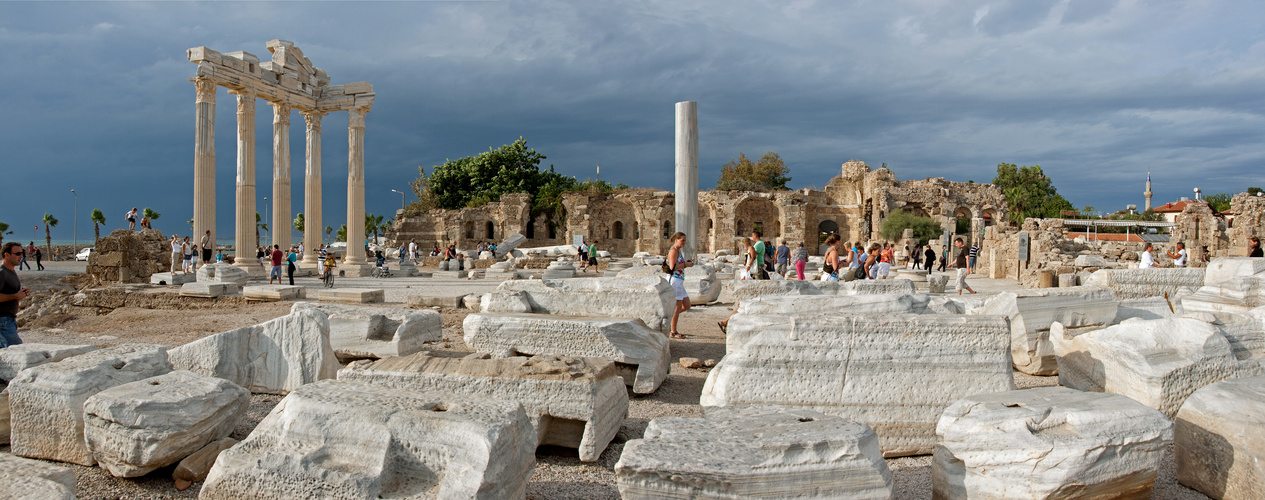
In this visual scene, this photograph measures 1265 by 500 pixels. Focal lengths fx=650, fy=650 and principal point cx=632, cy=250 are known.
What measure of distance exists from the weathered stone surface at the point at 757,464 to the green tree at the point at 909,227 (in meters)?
31.8

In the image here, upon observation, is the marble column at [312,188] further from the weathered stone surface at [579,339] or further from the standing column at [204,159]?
the weathered stone surface at [579,339]

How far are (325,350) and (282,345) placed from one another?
0.34 meters

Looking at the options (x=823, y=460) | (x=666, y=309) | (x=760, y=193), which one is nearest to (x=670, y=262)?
(x=666, y=309)

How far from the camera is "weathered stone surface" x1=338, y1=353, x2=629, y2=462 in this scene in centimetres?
346

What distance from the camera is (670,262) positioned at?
7.78 meters

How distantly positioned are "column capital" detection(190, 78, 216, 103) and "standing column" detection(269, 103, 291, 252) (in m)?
2.24

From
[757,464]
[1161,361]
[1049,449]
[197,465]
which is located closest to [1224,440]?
[1161,361]

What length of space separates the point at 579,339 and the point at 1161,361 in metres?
3.67

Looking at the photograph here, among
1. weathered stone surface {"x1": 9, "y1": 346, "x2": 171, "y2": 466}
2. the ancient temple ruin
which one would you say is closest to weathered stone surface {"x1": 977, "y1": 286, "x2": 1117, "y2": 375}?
weathered stone surface {"x1": 9, "y1": 346, "x2": 171, "y2": 466}

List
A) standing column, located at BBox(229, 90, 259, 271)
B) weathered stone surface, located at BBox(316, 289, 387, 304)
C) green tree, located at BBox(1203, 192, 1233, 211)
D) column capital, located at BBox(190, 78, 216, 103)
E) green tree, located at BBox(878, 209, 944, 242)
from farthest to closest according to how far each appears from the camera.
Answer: green tree, located at BBox(1203, 192, 1233, 211), green tree, located at BBox(878, 209, 944, 242), standing column, located at BBox(229, 90, 259, 271), column capital, located at BBox(190, 78, 216, 103), weathered stone surface, located at BBox(316, 289, 387, 304)

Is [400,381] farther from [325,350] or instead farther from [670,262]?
[670,262]

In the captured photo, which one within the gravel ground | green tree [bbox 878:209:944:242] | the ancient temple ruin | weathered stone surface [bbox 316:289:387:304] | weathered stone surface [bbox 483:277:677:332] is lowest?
the gravel ground

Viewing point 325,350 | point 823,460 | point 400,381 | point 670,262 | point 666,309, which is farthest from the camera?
point 670,262

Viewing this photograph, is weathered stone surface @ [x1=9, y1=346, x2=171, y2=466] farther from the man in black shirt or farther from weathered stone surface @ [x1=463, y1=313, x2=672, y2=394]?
the man in black shirt
